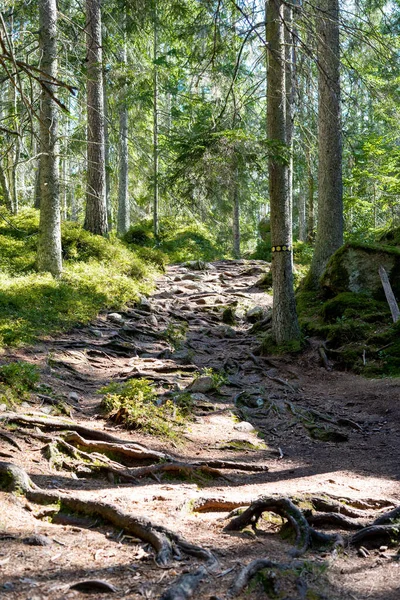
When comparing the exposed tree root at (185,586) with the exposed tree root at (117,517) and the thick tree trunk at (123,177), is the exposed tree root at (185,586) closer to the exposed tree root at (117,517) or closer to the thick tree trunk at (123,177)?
the exposed tree root at (117,517)

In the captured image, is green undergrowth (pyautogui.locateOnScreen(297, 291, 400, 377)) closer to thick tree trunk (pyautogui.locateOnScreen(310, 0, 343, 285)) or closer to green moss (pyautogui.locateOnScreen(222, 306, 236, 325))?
thick tree trunk (pyautogui.locateOnScreen(310, 0, 343, 285))

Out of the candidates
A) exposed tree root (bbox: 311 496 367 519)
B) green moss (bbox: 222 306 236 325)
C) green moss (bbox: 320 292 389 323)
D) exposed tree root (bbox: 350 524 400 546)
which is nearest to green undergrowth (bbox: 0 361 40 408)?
exposed tree root (bbox: 311 496 367 519)

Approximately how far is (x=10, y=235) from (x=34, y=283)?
4827 mm

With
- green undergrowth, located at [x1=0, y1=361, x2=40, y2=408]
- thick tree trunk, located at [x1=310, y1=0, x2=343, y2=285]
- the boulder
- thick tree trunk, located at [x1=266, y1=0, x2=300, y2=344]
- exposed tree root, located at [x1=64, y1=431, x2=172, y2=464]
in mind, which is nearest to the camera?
exposed tree root, located at [x1=64, y1=431, x2=172, y2=464]

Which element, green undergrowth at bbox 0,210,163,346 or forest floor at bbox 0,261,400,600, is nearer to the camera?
forest floor at bbox 0,261,400,600

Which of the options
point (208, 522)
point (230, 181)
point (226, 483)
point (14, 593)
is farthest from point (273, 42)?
point (14, 593)

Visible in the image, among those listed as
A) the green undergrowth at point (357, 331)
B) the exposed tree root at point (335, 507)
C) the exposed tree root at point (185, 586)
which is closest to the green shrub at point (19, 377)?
the exposed tree root at point (335, 507)

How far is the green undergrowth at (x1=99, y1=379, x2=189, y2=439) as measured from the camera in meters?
6.11

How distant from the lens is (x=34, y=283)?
430 inches

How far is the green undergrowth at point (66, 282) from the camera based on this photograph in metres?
9.35

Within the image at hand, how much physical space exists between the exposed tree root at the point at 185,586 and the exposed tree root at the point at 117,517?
6.7 inches

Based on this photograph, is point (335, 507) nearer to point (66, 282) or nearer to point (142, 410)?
point (142, 410)

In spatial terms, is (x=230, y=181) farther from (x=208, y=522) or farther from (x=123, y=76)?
(x=123, y=76)

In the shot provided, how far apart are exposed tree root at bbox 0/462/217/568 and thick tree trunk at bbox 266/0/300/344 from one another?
700 cm
